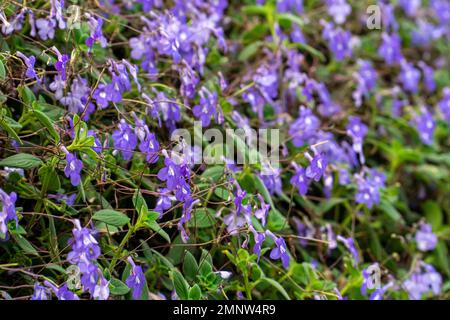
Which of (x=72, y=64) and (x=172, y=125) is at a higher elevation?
(x=72, y=64)

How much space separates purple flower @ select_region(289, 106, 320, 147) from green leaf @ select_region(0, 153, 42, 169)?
1.02 m

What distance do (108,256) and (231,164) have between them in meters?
0.47

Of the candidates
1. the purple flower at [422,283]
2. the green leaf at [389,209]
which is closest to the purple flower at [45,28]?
the green leaf at [389,209]

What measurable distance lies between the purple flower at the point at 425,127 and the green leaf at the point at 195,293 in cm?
159

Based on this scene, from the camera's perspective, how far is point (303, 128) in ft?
8.27

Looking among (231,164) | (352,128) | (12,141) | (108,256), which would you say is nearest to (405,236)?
(352,128)

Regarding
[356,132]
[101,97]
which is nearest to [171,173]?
[101,97]

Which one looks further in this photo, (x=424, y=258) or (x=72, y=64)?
(x=424, y=258)

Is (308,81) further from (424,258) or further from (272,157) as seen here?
(424,258)

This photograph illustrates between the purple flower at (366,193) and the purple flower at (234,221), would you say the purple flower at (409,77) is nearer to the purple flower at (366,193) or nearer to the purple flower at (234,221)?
the purple flower at (366,193)

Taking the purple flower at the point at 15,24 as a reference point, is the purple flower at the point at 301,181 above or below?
below

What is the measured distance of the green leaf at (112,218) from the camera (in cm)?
175

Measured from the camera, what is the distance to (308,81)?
8.71 feet

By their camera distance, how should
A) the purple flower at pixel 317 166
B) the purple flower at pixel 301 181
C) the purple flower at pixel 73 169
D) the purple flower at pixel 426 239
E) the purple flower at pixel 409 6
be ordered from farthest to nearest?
the purple flower at pixel 409 6 → the purple flower at pixel 426 239 → the purple flower at pixel 301 181 → the purple flower at pixel 317 166 → the purple flower at pixel 73 169
